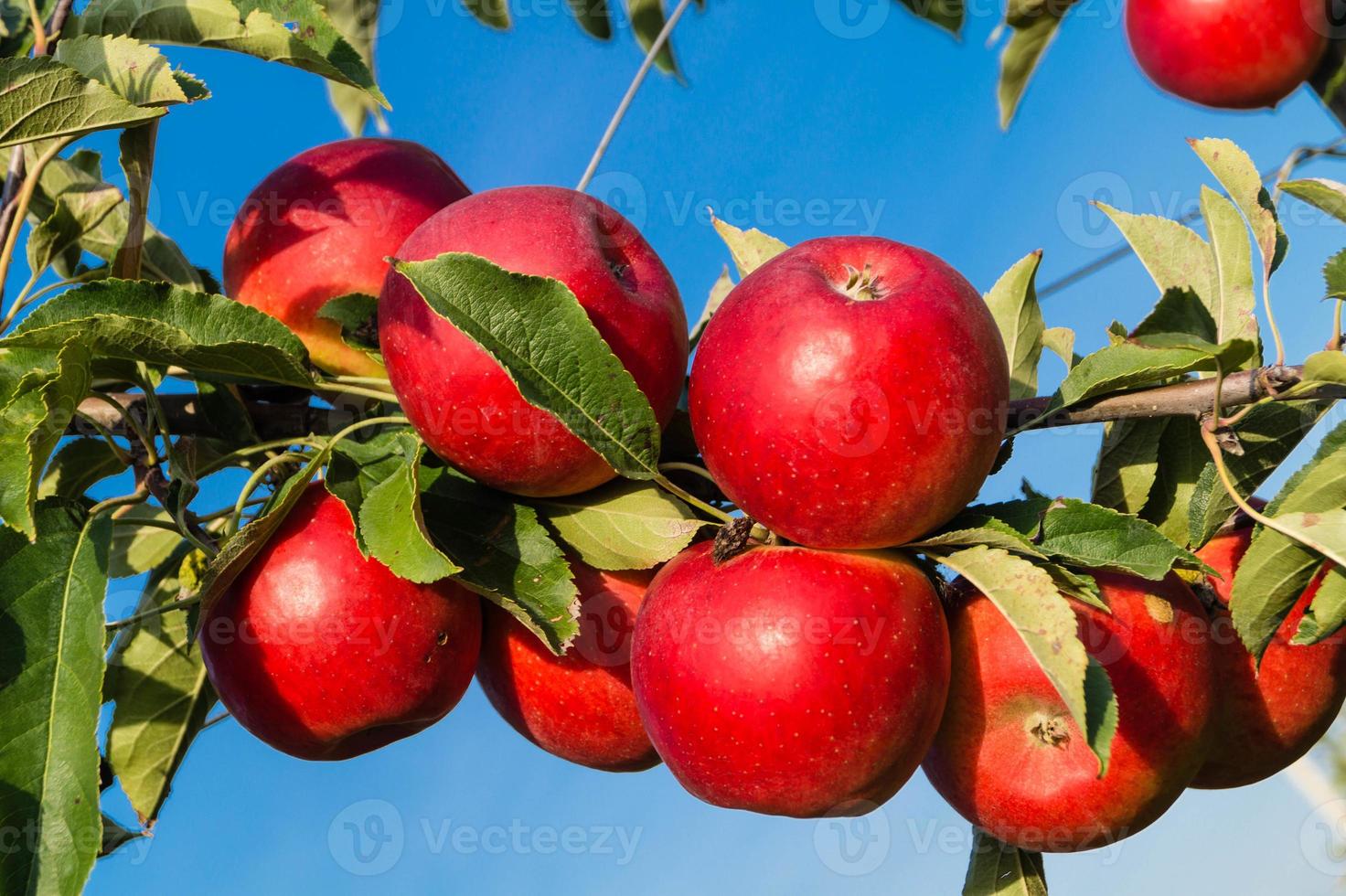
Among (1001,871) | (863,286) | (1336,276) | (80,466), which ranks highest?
(1336,276)

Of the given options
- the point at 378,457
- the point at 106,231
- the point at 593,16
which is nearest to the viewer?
the point at 378,457

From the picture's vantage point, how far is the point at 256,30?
163 centimetres

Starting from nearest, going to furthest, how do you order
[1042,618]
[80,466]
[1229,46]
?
[1042,618] → [80,466] → [1229,46]

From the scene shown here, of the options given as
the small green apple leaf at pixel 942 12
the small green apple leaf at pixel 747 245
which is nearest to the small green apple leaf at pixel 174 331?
the small green apple leaf at pixel 747 245

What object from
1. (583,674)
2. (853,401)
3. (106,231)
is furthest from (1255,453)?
(106,231)

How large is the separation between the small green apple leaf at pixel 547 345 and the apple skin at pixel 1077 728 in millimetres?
510

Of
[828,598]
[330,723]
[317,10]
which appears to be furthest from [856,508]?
[317,10]

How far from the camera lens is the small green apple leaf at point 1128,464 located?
1.67m

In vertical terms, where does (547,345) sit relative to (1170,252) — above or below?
below

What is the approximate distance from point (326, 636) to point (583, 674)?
35cm

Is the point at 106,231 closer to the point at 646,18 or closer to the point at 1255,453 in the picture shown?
the point at 646,18

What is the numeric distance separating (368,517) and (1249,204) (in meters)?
1.25

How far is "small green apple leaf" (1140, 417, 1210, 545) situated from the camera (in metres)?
1.69

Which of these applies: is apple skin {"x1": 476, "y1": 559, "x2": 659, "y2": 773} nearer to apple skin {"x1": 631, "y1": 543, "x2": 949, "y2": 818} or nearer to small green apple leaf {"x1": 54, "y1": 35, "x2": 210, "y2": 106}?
apple skin {"x1": 631, "y1": 543, "x2": 949, "y2": 818}
